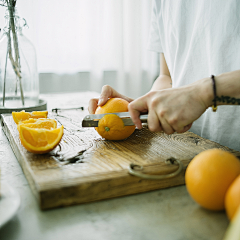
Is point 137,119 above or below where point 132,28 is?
below

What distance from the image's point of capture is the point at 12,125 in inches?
43.4

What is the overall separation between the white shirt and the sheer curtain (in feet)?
6.65

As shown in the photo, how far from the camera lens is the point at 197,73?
47.0 inches

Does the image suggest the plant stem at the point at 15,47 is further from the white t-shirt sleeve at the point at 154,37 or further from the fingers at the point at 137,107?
the fingers at the point at 137,107

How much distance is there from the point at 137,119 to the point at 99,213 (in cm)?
36

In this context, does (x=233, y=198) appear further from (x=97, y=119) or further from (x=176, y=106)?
(x=97, y=119)

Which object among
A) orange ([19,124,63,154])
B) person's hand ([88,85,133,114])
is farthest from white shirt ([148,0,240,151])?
orange ([19,124,63,154])

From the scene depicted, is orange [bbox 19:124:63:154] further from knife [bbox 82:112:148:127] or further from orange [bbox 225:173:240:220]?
orange [bbox 225:173:240:220]

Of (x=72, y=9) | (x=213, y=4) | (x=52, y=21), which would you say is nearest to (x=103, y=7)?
(x=72, y=9)

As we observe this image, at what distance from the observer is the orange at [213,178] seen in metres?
0.50

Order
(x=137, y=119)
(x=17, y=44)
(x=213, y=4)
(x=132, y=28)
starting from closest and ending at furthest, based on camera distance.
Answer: (x=137, y=119) → (x=213, y=4) → (x=17, y=44) → (x=132, y=28)

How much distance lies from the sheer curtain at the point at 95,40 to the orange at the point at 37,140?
8.35ft

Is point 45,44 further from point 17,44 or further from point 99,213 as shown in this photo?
point 99,213

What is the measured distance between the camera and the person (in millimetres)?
711
